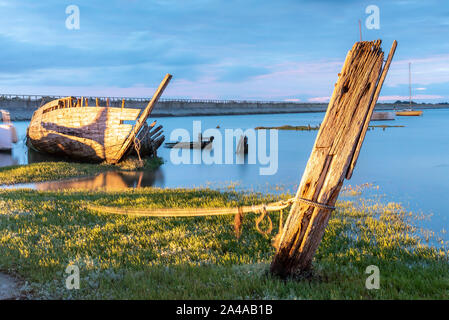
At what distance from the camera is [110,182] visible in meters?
19.0

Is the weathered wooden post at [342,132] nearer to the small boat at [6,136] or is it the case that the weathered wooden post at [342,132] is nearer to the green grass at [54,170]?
the green grass at [54,170]

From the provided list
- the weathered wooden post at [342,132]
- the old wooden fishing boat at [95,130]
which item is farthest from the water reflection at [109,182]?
the weathered wooden post at [342,132]

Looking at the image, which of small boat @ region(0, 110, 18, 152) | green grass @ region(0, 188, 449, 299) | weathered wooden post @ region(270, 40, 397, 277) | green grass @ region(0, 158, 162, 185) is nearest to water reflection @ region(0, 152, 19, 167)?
small boat @ region(0, 110, 18, 152)

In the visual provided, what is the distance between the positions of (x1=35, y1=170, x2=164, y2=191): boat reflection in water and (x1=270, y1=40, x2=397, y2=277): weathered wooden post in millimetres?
12472

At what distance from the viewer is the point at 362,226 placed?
10102 mm

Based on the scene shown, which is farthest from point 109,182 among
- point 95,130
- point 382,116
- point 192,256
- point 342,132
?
point 382,116

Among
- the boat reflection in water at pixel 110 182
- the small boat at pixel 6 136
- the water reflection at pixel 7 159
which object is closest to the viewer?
the boat reflection in water at pixel 110 182

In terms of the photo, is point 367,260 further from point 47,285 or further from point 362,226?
point 47,285

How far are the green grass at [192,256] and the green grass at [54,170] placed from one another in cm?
833

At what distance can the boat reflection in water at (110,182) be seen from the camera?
56.7 ft

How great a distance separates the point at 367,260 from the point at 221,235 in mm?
2939

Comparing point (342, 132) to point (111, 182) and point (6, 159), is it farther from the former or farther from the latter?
point (6, 159)

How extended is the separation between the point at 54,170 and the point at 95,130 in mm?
3570
